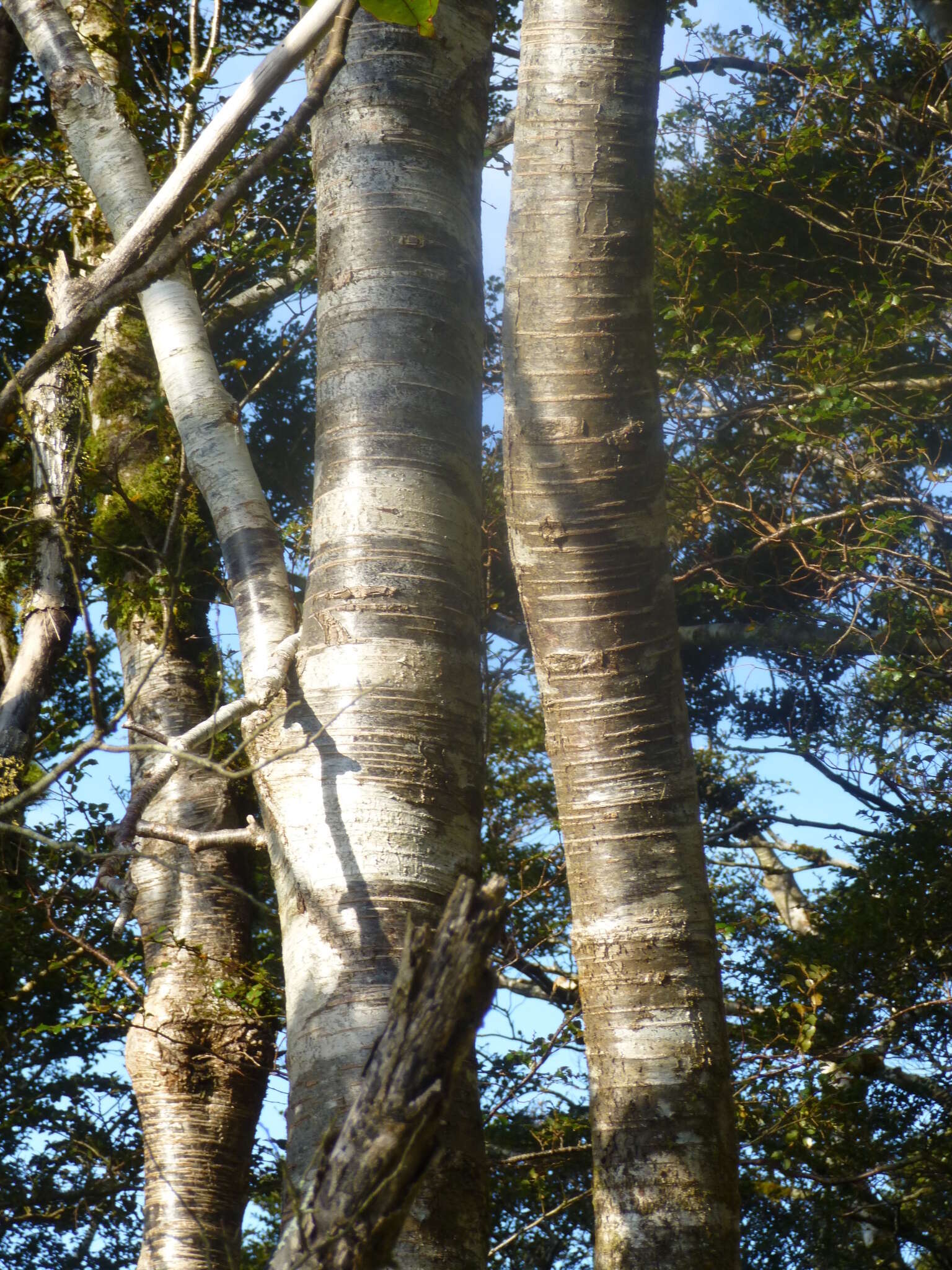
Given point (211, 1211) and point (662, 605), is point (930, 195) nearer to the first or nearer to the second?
point (662, 605)

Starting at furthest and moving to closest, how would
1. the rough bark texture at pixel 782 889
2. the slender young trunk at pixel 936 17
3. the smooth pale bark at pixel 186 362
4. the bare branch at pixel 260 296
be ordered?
the rough bark texture at pixel 782 889, the slender young trunk at pixel 936 17, the bare branch at pixel 260 296, the smooth pale bark at pixel 186 362

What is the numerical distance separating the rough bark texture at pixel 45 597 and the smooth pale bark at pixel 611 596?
95.4 inches

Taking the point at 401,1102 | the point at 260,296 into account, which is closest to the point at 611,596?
the point at 401,1102

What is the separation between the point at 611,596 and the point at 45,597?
3.35 m

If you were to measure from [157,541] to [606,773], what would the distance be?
288 centimetres

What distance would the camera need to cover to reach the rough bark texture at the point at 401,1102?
117 centimetres

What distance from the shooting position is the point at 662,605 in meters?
2.42

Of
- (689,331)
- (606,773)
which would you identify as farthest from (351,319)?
(689,331)

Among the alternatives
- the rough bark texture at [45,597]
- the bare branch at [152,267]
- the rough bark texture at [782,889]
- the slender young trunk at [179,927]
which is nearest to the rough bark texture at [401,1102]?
the bare branch at [152,267]

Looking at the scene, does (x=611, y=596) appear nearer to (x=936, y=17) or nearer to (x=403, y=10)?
(x=403, y=10)

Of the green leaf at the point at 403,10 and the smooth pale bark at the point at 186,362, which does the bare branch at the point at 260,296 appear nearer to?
the smooth pale bark at the point at 186,362

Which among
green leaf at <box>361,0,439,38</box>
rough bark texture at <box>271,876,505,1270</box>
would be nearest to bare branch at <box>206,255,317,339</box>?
green leaf at <box>361,0,439,38</box>

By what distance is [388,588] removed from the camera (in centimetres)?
231

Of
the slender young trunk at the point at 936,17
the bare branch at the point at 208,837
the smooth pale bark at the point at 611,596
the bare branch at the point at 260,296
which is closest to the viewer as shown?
the smooth pale bark at the point at 611,596
